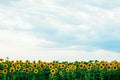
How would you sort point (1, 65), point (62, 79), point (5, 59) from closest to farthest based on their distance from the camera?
point (62, 79), point (1, 65), point (5, 59)

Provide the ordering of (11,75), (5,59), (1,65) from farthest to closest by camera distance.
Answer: (5,59), (1,65), (11,75)

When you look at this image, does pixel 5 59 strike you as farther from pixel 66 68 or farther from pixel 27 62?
pixel 66 68

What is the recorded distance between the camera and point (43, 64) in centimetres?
1316

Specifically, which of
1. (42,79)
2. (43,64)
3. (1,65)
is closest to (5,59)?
(1,65)

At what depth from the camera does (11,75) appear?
12500 millimetres

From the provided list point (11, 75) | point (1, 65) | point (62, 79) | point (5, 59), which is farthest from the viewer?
point (5, 59)

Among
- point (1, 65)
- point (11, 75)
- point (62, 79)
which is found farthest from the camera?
point (1, 65)

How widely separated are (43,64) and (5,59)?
2390mm

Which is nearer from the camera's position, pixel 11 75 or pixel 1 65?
pixel 11 75

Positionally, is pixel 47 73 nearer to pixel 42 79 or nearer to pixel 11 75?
pixel 42 79

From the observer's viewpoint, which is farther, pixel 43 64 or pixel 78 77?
pixel 43 64

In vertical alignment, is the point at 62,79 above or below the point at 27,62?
below

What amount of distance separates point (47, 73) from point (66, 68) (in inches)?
26.2

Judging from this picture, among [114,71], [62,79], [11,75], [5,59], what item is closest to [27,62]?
[5,59]
